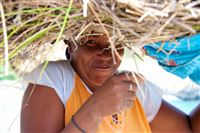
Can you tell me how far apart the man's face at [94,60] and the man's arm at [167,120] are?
0.31 metres

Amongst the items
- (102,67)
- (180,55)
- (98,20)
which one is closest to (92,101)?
(102,67)

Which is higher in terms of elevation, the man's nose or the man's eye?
the man's eye

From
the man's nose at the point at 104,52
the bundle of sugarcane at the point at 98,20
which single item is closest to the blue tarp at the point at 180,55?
the bundle of sugarcane at the point at 98,20

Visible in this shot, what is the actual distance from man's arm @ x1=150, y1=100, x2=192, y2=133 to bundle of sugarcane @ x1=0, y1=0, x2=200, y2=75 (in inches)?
30.9

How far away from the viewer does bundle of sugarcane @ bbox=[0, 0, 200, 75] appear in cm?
79

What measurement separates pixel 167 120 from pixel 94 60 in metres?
0.48

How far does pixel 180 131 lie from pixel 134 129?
19cm

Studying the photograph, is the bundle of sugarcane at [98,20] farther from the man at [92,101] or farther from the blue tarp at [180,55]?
the man at [92,101]

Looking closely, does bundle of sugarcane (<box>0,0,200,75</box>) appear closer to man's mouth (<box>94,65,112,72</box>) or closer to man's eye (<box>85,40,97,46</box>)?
man's eye (<box>85,40,97,46</box>)

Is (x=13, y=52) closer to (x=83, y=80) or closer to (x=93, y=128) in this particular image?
(x=93, y=128)

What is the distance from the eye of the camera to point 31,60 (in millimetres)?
972

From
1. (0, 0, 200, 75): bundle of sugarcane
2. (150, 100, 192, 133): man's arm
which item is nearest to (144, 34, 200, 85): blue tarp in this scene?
(0, 0, 200, 75): bundle of sugarcane

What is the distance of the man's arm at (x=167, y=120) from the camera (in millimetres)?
1631

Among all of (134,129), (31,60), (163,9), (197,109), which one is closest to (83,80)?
(134,129)
